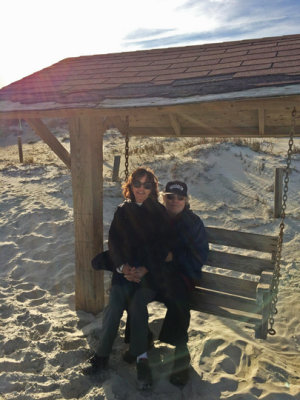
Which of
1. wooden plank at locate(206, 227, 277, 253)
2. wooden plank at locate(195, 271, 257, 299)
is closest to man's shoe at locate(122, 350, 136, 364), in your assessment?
wooden plank at locate(195, 271, 257, 299)

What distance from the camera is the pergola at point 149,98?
3127 mm

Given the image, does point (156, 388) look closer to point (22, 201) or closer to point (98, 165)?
point (98, 165)

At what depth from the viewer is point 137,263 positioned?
342 centimetres

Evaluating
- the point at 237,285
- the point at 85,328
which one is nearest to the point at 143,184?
the point at 237,285

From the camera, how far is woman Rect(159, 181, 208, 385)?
131 inches

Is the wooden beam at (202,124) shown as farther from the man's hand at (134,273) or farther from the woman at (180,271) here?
the man's hand at (134,273)

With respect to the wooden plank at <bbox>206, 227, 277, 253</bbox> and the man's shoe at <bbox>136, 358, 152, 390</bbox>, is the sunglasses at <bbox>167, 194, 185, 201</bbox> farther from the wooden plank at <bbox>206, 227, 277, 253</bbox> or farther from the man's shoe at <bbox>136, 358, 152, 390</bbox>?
the man's shoe at <bbox>136, 358, 152, 390</bbox>

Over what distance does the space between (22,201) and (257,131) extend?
5.66 meters

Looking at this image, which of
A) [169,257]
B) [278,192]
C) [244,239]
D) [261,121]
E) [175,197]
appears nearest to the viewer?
[169,257]

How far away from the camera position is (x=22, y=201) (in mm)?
8195

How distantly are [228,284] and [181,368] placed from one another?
0.88m

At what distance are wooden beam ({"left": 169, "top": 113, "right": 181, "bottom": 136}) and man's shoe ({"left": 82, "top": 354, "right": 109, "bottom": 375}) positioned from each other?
9.53 feet

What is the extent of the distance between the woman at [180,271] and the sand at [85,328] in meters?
0.26

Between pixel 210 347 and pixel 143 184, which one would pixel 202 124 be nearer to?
pixel 143 184
